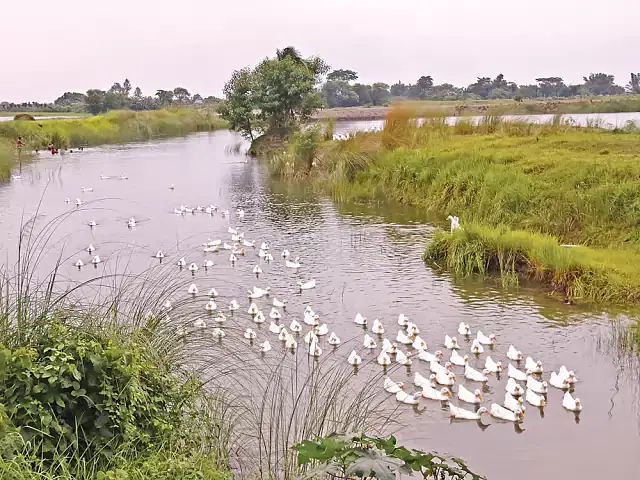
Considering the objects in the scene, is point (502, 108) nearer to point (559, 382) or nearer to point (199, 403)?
point (559, 382)

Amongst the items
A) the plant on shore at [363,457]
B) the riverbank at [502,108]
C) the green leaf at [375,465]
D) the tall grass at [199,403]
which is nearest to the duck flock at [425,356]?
the tall grass at [199,403]

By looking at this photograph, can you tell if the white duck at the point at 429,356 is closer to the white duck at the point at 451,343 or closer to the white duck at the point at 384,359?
the white duck at the point at 451,343

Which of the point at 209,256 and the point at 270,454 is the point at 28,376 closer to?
the point at 270,454

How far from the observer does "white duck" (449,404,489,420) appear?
7172 millimetres

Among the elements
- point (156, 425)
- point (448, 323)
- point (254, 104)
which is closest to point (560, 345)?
point (448, 323)

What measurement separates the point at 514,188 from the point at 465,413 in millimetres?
8270

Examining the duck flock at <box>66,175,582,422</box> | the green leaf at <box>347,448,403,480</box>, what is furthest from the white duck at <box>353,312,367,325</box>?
the green leaf at <box>347,448,403,480</box>

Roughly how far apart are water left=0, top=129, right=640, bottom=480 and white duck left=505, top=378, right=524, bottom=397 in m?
0.21

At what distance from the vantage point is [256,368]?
23.9 ft

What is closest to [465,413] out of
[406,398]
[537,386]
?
[406,398]

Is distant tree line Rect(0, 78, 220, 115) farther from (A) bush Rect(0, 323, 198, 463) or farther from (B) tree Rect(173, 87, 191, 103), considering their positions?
(A) bush Rect(0, 323, 198, 463)

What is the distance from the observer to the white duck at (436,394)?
24.8ft

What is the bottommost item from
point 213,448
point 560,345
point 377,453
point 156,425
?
point 560,345

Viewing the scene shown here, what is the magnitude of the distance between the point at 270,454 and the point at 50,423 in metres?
1.75
